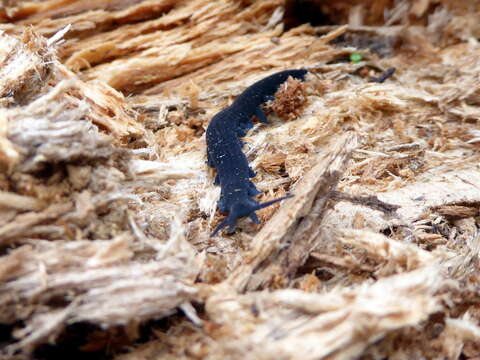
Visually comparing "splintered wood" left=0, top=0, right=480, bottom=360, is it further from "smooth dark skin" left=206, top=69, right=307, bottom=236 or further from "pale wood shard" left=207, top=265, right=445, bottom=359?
"smooth dark skin" left=206, top=69, right=307, bottom=236

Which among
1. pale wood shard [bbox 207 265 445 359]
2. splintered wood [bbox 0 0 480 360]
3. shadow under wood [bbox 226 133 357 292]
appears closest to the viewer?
pale wood shard [bbox 207 265 445 359]

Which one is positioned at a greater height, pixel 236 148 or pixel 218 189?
pixel 236 148

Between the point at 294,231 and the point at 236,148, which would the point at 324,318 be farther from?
the point at 236,148

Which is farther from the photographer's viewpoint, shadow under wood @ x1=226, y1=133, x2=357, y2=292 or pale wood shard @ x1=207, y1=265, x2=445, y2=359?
shadow under wood @ x1=226, y1=133, x2=357, y2=292

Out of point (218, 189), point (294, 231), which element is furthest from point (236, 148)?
point (294, 231)

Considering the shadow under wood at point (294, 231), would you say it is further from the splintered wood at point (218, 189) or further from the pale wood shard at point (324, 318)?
the pale wood shard at point (324, 318)

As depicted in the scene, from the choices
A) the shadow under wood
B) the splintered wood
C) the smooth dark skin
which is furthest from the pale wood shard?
the smooth dark skin

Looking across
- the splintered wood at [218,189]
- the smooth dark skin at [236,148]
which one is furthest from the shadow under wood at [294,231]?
the smooth dark skin at [236,148]

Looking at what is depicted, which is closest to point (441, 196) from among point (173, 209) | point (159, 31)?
point (173, 209)
